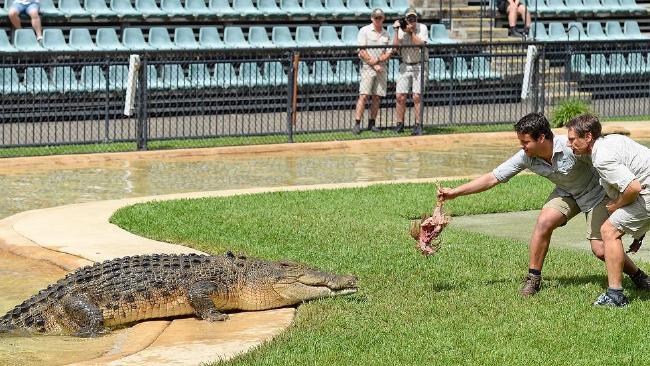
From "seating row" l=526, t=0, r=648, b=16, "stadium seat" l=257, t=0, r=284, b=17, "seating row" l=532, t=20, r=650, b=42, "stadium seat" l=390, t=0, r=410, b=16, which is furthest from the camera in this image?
"seating row" l=526, t=0, r=648, b=16

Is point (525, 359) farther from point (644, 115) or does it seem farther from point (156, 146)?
point (644, 115)

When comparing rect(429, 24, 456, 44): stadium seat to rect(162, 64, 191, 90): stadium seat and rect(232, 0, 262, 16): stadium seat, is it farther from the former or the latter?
rect(162, 64, 191, 90): stadium seat

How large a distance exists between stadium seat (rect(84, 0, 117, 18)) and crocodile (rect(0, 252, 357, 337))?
1530 cm

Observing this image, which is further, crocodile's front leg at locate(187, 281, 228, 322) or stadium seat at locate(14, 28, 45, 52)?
stadium seat at locate(14, 28, 45, 52)

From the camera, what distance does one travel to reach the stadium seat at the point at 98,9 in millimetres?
23969


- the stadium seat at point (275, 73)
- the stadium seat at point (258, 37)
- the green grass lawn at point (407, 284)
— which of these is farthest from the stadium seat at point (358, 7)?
the green grass lawn at point (407, 284)

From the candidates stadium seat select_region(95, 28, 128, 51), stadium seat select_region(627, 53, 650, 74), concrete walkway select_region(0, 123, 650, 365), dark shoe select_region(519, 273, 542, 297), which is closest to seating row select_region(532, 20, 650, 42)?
stadium seat select_region(627, 53, 650, 74)

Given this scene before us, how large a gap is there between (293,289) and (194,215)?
3616 mm

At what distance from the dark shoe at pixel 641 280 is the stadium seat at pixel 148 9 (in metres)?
16.5

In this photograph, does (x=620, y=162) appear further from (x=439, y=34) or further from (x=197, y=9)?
(x=439, y=34)

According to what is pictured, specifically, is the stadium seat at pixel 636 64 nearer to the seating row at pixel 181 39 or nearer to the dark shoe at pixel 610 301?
the seating row at pixel 181 39

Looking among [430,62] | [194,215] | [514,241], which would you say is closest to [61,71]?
[430,62]

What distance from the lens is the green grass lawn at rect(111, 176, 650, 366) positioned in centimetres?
752

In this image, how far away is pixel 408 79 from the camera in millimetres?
21062
